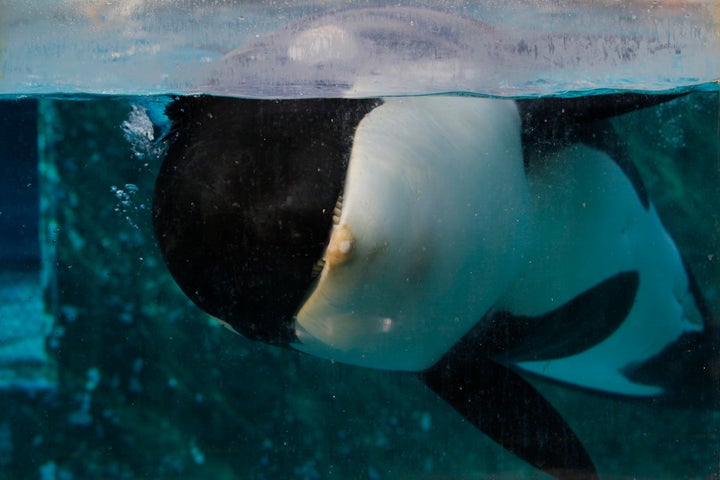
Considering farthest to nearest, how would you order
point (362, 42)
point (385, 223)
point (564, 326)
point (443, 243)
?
point (564, 326), point (362, 42), point (443, 243), point (385, 223)

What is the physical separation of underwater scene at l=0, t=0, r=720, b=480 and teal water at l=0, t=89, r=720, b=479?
0.08ft

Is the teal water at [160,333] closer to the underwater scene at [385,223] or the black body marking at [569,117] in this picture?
the underwater scene at [385,223]

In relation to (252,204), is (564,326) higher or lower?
lower

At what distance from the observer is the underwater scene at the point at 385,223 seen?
205cm

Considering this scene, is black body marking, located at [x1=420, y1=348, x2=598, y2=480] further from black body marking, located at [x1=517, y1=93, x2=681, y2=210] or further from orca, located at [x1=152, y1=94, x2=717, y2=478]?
black body marking, located at [x1=517, y1=93, x2=681, y2=210]

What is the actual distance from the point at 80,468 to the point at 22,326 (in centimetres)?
127

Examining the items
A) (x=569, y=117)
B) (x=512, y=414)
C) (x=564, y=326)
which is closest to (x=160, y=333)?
(x=512, y=414)

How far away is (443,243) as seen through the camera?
225cm

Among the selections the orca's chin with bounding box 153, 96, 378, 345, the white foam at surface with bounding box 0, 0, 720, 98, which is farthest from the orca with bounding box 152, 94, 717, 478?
the white foam at surface with bounding box 0, 0, 720, 98

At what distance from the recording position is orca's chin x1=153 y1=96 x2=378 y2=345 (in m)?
1.93

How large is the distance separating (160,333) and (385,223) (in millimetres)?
3031

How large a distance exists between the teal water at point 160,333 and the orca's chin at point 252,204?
770mm

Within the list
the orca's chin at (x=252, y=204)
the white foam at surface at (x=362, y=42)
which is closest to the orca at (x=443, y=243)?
the orca's chin at (x=252, y=204)

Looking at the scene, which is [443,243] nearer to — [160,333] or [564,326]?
[564,326]
